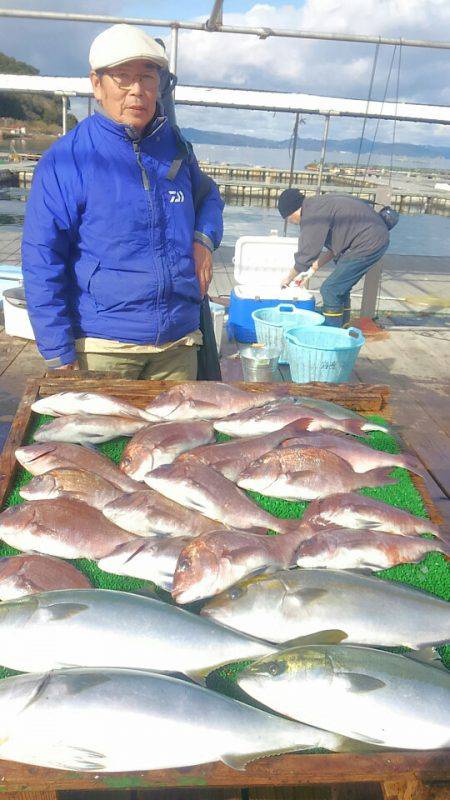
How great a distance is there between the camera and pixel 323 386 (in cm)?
288

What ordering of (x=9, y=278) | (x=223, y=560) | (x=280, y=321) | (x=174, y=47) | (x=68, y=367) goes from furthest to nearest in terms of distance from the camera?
(x=9, y=278) → (x=280, y=321) → (x=174, y=47) → (x=68, y=367) → (x=223, y=560)

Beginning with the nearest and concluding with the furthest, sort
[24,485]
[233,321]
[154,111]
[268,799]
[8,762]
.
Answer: [8,762] < [268,799] < [24,485] < [154,111] < [233,321]

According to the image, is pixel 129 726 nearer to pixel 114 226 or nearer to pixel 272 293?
pixel 114 226

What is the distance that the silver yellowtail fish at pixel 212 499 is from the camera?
1.91 metres

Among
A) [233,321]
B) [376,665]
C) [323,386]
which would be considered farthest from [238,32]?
[376,665]

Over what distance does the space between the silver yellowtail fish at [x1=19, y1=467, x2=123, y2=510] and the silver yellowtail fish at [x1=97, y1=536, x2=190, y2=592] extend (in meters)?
0.26

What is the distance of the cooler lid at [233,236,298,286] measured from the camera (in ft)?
24.1

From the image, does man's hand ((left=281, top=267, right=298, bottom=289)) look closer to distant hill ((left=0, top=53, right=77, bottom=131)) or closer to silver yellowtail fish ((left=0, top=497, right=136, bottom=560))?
silver yellowtail fish ((left=0, top=497, right=136, bottom=560))

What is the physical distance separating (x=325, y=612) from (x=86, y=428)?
1232 millimetres

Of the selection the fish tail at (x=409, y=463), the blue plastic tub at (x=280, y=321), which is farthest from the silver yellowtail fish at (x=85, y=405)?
the blue plastic tub at (x=280, y=321)

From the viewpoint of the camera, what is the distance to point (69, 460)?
6.97 ft

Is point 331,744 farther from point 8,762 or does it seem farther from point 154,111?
point 154,111

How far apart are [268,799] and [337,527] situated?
31.5 inches

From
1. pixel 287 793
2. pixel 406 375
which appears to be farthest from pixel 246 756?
pixel 406 375
